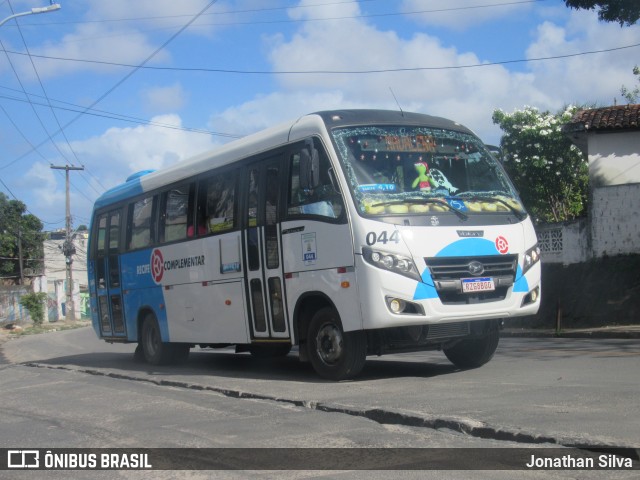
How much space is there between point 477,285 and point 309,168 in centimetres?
236

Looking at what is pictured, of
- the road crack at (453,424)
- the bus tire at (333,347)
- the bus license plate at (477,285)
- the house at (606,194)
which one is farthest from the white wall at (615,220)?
the road crack at (453,424)

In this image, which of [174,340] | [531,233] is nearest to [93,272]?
[174,340]

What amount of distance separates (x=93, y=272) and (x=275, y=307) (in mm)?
7294

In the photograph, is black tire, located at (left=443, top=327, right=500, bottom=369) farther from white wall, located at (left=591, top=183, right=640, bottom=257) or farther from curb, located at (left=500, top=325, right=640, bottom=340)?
white wall, located at (left=591, top=183, right=640, bottom=257)

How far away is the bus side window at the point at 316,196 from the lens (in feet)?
30.1

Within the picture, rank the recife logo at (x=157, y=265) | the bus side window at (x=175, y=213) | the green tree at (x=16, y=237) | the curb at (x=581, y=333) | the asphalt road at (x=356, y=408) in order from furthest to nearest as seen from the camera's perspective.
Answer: the green tree at (x=16, y=237), the curb at (x=581, y=333), the recife logo at (x=157, y=265), the bus side window at (x=175, y=213), the asphalt road at (x=356, y=408)

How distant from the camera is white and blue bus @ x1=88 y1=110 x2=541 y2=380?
879 cm

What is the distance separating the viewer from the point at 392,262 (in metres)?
8.68

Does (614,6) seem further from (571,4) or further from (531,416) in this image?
(531,416)

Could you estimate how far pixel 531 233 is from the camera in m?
9.77

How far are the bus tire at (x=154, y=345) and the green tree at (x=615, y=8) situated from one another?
36.7 ft

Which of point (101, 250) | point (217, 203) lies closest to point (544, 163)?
point (101, 250)

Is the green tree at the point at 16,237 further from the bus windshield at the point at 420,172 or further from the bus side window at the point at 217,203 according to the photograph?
the bus windshield at the point at 420,172

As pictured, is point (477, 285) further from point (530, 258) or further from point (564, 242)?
point (564, 242)
